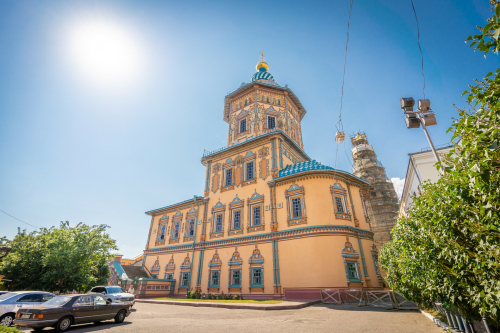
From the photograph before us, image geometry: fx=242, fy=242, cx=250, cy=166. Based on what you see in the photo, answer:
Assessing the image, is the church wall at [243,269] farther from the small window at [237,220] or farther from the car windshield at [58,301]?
the car windshield at [58,301]

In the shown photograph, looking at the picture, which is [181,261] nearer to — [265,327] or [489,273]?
[265,327]

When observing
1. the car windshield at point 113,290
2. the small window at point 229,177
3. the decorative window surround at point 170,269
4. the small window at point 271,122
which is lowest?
the car windshield at point 113,290

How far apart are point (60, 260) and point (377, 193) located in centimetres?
3800

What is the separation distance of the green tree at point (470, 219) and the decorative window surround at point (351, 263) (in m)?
10.9

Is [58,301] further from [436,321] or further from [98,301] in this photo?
[436,321]

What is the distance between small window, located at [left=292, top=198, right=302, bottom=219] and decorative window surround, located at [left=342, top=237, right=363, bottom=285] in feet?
13.0

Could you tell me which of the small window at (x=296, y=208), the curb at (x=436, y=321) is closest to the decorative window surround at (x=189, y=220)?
the small window at (x=296, y=208)

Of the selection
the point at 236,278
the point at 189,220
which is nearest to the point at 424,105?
the point at 236,278

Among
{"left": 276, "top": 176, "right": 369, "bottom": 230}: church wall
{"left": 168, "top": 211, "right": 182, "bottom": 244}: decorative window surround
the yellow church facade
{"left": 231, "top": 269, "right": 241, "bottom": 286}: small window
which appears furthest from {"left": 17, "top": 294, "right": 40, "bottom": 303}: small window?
{"left": 276, "top": 176, "right": 369, "bottom": 230}: church wall

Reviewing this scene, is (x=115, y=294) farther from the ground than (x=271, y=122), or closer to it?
closer to it

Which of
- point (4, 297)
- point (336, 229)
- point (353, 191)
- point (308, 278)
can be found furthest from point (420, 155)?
point (4, 297)

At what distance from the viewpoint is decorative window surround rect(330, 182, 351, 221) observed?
18781 millimetres

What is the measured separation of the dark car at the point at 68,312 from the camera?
297 inches

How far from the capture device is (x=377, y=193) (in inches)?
1441
